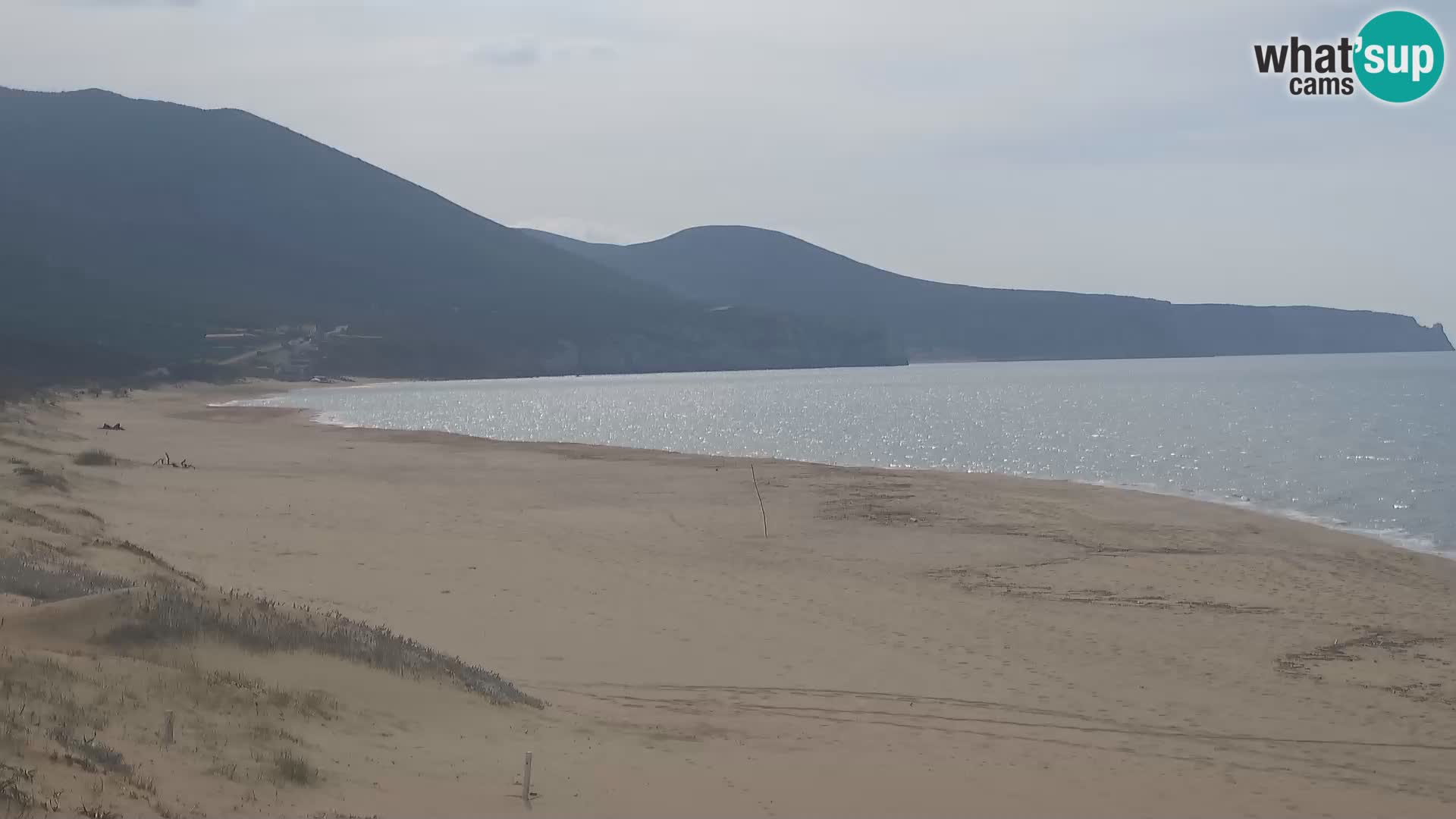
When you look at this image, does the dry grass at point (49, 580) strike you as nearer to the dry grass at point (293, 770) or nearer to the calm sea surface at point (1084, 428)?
the dry grass at point (293, 770)

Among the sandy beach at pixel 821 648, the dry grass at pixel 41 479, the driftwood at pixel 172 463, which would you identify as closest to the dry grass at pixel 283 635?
the sandy beach at pixel 821 648

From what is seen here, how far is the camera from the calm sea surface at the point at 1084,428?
119ft

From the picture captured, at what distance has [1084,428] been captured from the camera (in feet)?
210

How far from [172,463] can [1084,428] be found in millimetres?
48269

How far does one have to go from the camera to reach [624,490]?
107 ft

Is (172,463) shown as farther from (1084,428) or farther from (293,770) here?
(1084,428)

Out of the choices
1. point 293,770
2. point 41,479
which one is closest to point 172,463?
point 41,479

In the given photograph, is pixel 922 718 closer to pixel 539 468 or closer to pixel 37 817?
pixel 37 817

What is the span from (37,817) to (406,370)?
173 m

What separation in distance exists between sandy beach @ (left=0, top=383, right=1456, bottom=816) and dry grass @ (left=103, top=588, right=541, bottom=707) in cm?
23

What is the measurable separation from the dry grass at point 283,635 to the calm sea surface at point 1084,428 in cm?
2284

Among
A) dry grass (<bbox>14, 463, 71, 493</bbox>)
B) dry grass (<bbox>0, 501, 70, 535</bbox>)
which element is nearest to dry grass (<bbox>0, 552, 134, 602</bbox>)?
dry grass (<bbox>0, 501, 70, 535</bbox>)

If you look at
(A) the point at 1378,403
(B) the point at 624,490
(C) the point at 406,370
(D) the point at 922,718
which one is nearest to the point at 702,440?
(B) the point at 624,490

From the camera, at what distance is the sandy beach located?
8914 mm
